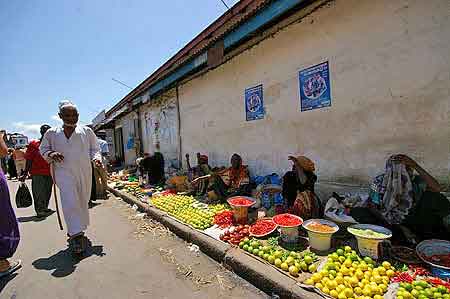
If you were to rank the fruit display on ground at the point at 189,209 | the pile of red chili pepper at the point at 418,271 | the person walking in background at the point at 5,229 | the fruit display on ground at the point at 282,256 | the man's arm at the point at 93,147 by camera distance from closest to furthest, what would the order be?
the pile of red chili pepper at the point at 418,271 → the fruit display on ground at the point at 282,256 → the person walking in background at the point at 5,229 → the man's arm at the point at 93,147 → the fruit display on ground at the point at 189,209

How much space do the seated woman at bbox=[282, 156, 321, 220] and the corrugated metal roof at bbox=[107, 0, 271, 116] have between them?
2.90 meters

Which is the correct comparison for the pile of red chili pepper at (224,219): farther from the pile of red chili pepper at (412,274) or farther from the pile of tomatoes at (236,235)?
the pile of red chili pepper at (412,274)

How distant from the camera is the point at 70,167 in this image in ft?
12.9

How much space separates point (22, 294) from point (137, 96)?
33.4 feet

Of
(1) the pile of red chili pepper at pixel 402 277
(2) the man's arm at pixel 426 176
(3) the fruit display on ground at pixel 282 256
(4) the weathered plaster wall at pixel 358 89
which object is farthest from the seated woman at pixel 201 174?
(1) the pile of red chili pepper at pixel 402 277

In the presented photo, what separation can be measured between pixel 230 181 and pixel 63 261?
353 centimetres

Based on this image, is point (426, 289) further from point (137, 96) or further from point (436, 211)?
point (137, 96)

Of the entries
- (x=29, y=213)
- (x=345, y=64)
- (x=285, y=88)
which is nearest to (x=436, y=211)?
(x=345, y=64)

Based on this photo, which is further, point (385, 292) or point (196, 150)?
point (196, 150)

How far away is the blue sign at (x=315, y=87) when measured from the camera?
4.66 meters

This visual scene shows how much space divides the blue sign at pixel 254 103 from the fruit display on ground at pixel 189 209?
2318mm

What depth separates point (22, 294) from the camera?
288 cm

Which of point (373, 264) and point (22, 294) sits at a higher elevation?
point (373, 264)

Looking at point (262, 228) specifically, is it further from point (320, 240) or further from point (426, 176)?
point (426, 176)
